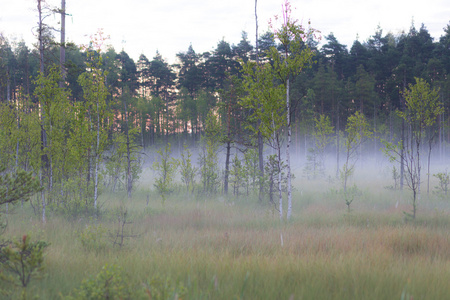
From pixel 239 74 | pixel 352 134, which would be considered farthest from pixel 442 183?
pixel 239 74

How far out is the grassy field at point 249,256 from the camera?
12.9 feet

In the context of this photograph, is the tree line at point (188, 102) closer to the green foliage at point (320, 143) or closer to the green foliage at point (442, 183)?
the green foliage at point (320, 143)

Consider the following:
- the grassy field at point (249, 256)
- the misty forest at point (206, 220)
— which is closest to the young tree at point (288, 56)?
the misty forest at point (206, 220)

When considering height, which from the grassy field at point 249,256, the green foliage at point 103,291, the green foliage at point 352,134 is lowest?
the grassy field at point 249,256

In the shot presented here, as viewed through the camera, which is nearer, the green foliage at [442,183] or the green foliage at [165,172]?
the green foliage at [442,183]

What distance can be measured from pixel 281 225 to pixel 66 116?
9.21 metres

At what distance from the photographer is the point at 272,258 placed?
546 centimetres

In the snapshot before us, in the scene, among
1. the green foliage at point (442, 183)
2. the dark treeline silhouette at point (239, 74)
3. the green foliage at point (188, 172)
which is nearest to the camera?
the green foliage at point (442, 183)

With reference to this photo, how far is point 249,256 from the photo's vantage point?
538 centimetres

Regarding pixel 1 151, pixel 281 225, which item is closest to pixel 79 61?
pixel 1 151

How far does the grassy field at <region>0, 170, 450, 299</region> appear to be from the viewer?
12.9 ft

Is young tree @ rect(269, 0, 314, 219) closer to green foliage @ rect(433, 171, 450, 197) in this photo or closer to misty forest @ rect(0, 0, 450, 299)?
misty forest @ rect(0, 0, 450, 299)

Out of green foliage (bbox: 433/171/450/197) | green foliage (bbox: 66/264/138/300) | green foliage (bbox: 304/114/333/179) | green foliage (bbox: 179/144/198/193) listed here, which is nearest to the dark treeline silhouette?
green foliage (bbox: 304/114/333/179)

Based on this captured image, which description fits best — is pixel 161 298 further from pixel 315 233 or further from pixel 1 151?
pixel 1 151
